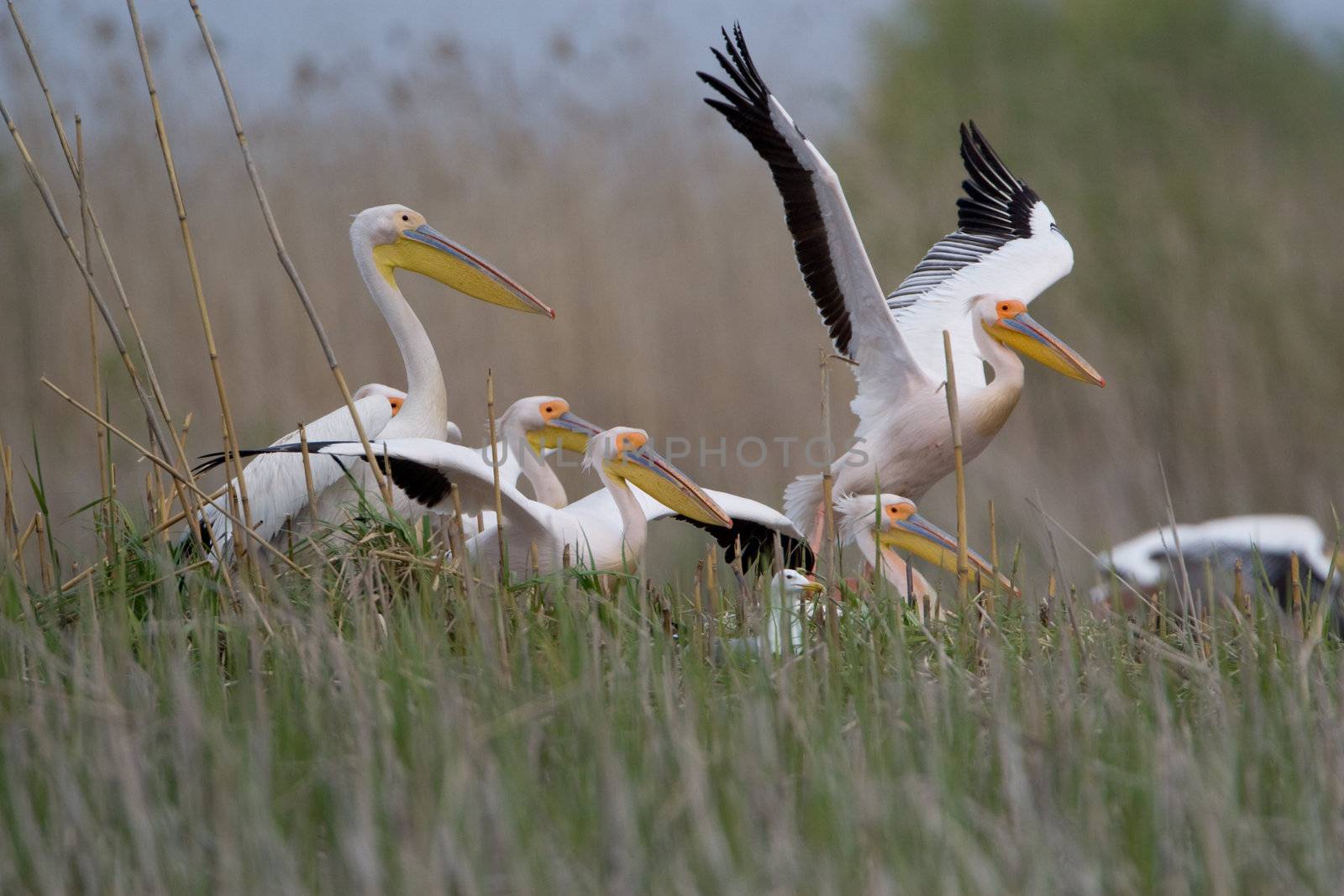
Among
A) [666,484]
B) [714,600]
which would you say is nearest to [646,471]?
[666,484]

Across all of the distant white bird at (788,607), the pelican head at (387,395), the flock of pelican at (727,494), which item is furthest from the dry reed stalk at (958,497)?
the pelican head at (387,395)

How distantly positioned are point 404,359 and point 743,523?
95 centimetres

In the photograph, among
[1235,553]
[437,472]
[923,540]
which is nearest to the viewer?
[437,472]

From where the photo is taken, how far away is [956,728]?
1927 millimetres

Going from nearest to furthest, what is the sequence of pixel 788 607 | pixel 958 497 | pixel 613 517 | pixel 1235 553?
pixel 788 607 → pixel 958 497 → pixel 613 517 → pixel 1235 553

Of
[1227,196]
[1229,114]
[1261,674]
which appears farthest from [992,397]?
[1229,114]

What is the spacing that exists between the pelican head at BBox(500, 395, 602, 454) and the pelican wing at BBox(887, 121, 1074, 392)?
1.07 m

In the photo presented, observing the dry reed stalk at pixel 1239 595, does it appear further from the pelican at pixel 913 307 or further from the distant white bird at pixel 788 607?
the distant white bird at pixel 788 607

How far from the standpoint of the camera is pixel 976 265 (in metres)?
4.45

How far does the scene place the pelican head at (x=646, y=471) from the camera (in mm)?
3233

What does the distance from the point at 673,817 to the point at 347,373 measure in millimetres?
4390

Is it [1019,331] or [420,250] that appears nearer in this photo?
[420,250]

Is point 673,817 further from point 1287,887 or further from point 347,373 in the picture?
point 347,373

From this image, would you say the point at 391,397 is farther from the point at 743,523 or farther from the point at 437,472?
the point at 743,523
